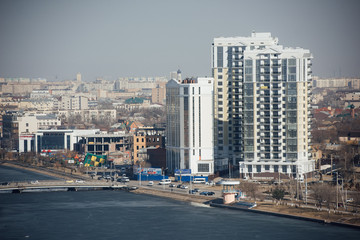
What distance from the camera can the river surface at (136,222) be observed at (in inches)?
1316

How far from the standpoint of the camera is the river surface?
3344 centimetres

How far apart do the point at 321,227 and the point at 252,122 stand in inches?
541

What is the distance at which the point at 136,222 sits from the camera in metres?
36.3

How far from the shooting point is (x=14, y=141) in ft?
248

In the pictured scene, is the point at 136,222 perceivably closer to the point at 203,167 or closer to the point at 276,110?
the point at 203,167

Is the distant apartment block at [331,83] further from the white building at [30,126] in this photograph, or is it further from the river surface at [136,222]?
the river surface at [136,222]

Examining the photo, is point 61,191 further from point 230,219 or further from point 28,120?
point 28,120

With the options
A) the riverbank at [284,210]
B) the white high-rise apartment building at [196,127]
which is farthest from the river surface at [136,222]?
→ the white high-rise apartment building at [196,127]

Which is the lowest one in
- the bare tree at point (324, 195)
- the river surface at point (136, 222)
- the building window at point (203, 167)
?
the river surface at point (136, 222)

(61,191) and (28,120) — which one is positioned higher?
(28,120)

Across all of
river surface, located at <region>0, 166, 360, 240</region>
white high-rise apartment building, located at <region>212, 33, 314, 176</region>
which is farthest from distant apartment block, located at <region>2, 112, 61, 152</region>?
white high-rise apartment building, located at <region>212, 33, 314, 176</region>

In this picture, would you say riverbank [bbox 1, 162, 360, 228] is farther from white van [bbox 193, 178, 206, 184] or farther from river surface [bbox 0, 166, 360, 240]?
white van [bbox 193, 178, 206, 184]

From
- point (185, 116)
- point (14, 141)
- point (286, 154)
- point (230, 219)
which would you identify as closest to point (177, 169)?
point (185, 116)

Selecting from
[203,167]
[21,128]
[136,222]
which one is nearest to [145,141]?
[203,167]
